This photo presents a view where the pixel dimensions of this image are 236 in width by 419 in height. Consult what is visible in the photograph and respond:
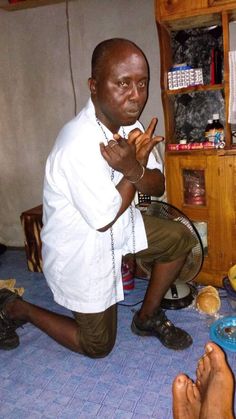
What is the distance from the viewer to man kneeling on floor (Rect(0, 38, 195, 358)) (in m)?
1.37

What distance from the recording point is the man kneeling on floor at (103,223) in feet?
4.49

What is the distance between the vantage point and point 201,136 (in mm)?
2531

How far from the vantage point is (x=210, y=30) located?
234cm

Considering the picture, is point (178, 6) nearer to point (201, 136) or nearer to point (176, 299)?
point (201, 136)

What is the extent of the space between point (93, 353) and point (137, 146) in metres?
1.01

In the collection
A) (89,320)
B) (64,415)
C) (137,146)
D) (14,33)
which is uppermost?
(14,33)

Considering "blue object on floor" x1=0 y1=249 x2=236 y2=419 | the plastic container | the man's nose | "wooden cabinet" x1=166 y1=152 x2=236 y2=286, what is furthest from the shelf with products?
"blue object on floor" x1=0 y1=249 x2=236 y2=419

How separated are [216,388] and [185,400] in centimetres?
11

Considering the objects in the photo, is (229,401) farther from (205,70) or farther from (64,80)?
(64,80)

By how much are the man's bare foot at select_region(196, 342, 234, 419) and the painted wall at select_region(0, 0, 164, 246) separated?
192 cm

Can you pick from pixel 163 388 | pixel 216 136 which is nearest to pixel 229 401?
pixel 163 388

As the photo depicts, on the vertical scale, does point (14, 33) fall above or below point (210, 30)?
above

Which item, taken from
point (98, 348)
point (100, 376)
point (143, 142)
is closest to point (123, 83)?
point (143, 142)

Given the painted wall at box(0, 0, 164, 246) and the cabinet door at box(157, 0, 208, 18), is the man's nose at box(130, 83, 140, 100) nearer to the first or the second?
the cabinet door at box(157, 0, 208, 18)
